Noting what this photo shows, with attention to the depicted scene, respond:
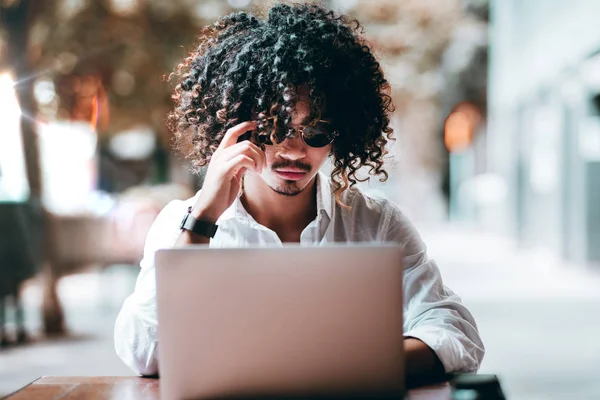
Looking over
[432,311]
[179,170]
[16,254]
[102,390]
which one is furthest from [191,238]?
[179,170]

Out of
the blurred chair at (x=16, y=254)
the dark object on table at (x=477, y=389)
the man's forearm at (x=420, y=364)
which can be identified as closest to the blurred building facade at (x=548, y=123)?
the blurred chair at (x=16, y=254)

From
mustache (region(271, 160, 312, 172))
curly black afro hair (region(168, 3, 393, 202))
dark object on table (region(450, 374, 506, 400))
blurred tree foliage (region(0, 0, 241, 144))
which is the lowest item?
dark object on table (region(450, 374, 506, 400))

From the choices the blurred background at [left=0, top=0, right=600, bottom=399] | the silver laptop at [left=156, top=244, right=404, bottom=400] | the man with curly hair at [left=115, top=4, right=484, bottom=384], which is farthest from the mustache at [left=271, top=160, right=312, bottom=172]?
the silver laptop at [left=156, top=244, right=404, bottom=400]

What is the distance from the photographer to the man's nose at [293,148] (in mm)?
1987

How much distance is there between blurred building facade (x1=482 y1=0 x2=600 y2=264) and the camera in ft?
34.5

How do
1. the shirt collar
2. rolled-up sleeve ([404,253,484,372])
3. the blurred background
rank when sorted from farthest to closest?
1. the blurred background
2. the shirt collar
3. rolled-up sleeve ([404,253,484,372])

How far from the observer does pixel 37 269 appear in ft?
22.5

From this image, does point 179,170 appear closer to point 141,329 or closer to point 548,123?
point 548,123

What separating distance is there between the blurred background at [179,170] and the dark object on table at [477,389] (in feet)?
4.00

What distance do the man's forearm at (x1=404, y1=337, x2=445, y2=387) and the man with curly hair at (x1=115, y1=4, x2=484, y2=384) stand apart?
0.46 ft

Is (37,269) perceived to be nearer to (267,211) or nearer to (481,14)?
(267,211)

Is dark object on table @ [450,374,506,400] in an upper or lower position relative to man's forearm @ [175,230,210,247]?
lower

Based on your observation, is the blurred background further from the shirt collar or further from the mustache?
the mustache

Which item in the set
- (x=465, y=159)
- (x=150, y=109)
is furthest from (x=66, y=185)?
(x=465, y=159)
